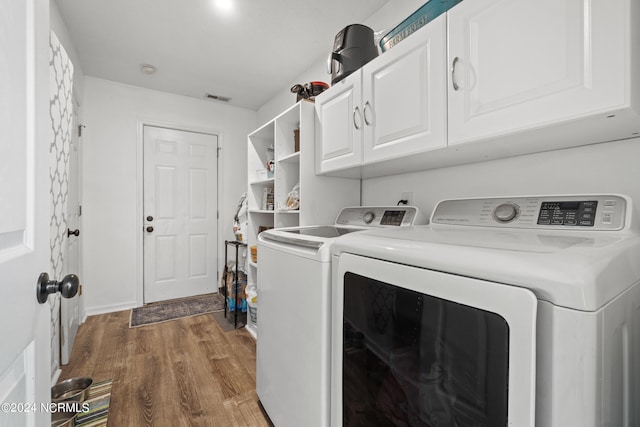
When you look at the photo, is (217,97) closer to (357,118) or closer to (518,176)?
(357,118)

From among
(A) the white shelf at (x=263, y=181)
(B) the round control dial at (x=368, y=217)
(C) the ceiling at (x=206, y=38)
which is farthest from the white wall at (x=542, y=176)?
(C) the ceiling at (x=206, y=38)

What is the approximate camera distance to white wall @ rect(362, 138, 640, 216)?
97 centimetres

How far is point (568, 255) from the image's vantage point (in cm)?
57

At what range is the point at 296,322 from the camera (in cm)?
124

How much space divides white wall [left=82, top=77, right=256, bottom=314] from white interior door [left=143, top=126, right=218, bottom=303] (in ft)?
0.39

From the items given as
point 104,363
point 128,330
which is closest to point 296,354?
point 104,363

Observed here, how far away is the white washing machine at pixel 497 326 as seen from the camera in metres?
0.50

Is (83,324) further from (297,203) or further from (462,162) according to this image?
(462,162)

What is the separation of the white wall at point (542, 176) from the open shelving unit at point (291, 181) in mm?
517

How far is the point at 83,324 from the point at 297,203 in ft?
8.45

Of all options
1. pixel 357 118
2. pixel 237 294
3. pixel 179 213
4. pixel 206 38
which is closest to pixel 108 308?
pixel 179 213

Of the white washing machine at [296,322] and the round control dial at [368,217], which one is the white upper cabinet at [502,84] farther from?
the white washing machine at [296,322]

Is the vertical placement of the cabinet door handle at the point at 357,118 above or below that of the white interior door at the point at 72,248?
above

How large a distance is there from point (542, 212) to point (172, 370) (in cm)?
239
